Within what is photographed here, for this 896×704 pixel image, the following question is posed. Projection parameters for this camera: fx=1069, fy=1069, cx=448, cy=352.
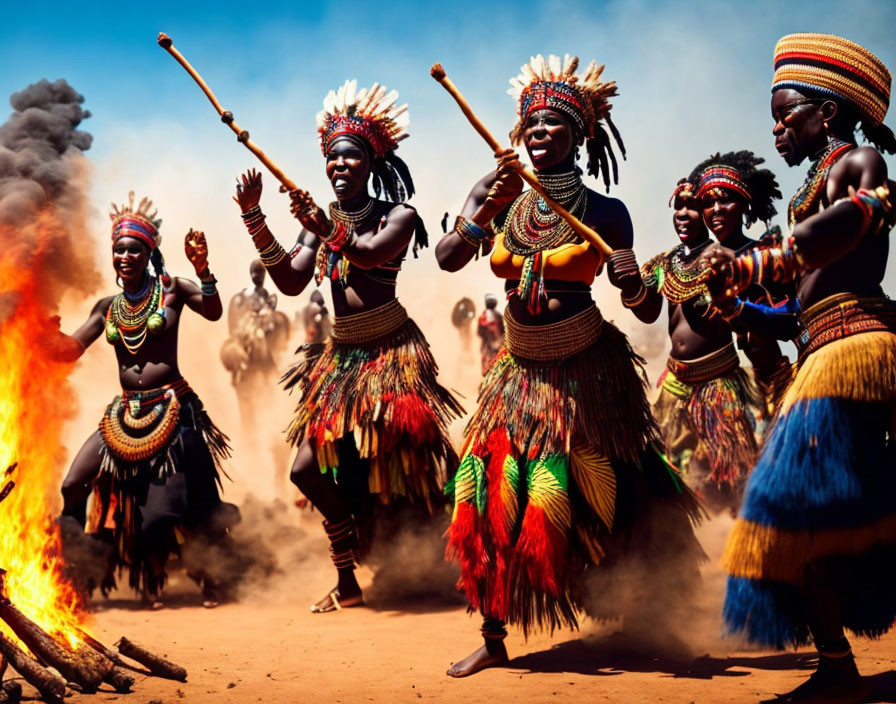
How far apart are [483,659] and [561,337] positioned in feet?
4.72

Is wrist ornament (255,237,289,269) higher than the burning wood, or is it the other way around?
wrist ornament (255,237,289,269)

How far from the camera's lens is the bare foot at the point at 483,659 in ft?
14.8

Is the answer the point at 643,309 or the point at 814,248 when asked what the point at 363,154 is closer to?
the point at 643,309

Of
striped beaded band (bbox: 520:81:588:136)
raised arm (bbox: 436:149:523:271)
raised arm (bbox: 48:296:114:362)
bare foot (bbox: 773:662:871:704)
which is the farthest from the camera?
raised arm (bbox: 48:296:114:362)

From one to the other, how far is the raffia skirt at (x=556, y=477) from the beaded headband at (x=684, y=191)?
2.14 metres

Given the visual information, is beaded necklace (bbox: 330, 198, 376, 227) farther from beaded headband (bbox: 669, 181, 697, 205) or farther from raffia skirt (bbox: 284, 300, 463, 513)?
beaded headband (bbox: 669, 181, 697, 205)

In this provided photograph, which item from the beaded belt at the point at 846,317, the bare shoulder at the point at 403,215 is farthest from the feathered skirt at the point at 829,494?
the bare shoulder at the point at 403,215

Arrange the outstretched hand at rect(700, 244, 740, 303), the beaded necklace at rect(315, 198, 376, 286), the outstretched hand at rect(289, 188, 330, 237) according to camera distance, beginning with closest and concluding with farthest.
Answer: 1. the outstretched hand at rect(700, 244, 740, 303)
2. the outstretched hand at rect(289, 188, 330, 237)
3. the beaded necklace at rect(315, 198, 376, 286)

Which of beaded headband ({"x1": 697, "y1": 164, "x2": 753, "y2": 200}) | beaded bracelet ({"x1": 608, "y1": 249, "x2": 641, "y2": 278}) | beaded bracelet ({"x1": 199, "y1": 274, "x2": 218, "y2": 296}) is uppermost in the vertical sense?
beaded headband ({"x1": 697, "y1": 164, "x2": 753, "y2": 200})

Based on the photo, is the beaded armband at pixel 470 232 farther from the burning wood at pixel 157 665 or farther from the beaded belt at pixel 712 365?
the beaded belt at pixel 712 365

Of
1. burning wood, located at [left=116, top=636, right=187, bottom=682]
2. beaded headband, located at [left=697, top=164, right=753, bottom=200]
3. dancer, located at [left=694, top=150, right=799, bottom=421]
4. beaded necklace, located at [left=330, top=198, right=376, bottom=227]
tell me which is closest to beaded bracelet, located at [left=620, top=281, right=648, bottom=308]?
dancer, located at [left=694, top=150, right=799, bottom=421]

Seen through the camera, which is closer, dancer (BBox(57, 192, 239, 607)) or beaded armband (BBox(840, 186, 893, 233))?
beaded armband (BBox(840, 186, 893, 233))

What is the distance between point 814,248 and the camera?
3.50 metres

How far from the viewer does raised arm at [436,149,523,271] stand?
4598 millimetres
